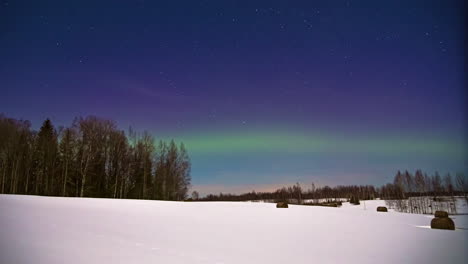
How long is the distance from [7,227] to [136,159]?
97.7 feet

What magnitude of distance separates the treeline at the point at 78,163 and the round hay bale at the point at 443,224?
1018 inches

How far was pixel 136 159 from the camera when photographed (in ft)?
108

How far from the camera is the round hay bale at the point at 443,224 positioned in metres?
8.86

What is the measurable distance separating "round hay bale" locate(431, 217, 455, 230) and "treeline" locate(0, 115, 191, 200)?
2586 centimetres

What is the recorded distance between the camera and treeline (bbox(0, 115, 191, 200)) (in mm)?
23703

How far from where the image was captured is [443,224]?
Result: 908 centimetres

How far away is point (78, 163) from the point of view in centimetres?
2661

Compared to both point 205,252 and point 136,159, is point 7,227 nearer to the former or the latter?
point 205,252

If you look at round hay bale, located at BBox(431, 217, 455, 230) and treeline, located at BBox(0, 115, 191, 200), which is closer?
round hay bale, located at BBox(431, 217, 455, 230)

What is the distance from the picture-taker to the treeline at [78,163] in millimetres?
23703

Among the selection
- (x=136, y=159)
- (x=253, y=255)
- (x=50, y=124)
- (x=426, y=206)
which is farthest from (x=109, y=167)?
(x=426, y=206)

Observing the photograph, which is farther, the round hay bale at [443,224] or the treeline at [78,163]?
the treeline at [78,163]

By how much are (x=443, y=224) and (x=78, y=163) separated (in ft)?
96.5

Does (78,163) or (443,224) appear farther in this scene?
(78,163)
